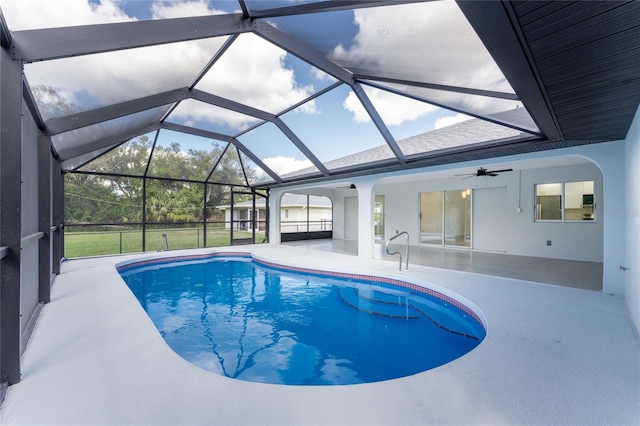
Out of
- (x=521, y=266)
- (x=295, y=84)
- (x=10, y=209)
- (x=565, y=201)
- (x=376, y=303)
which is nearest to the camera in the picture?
(x=10, y=209)

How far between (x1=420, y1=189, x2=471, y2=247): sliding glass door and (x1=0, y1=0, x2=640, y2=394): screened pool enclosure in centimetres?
405

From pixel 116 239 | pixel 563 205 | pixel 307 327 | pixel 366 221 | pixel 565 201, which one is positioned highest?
Answer: pixel 565 201

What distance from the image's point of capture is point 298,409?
69.6 inches

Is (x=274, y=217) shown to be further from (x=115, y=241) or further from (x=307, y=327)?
(x=115, y=241)

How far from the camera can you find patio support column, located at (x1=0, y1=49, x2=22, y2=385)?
1954 mm

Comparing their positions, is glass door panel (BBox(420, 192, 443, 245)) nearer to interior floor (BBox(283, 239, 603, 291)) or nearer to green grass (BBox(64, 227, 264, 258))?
interior floor (BBox(283, 239, 603, 291))

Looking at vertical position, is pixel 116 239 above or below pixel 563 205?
below

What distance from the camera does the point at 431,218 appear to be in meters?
10.8

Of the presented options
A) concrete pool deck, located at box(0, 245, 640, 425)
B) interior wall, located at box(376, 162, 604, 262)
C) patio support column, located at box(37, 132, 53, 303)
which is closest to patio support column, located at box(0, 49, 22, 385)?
concrete pool deck, located at box(0, 245, 640, 425)

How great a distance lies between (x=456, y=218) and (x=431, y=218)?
85cm

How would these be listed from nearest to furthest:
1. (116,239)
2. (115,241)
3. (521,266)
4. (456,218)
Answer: (521,266) → (456,218) → (115,241) → (116,239)

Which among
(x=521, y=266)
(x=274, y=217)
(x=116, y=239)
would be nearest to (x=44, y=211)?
(x=274, y=217)

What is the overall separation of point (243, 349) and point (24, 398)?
73.4 inches

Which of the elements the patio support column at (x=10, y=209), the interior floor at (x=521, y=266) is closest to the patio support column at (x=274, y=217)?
the interior floor at (x=521, y=266)
